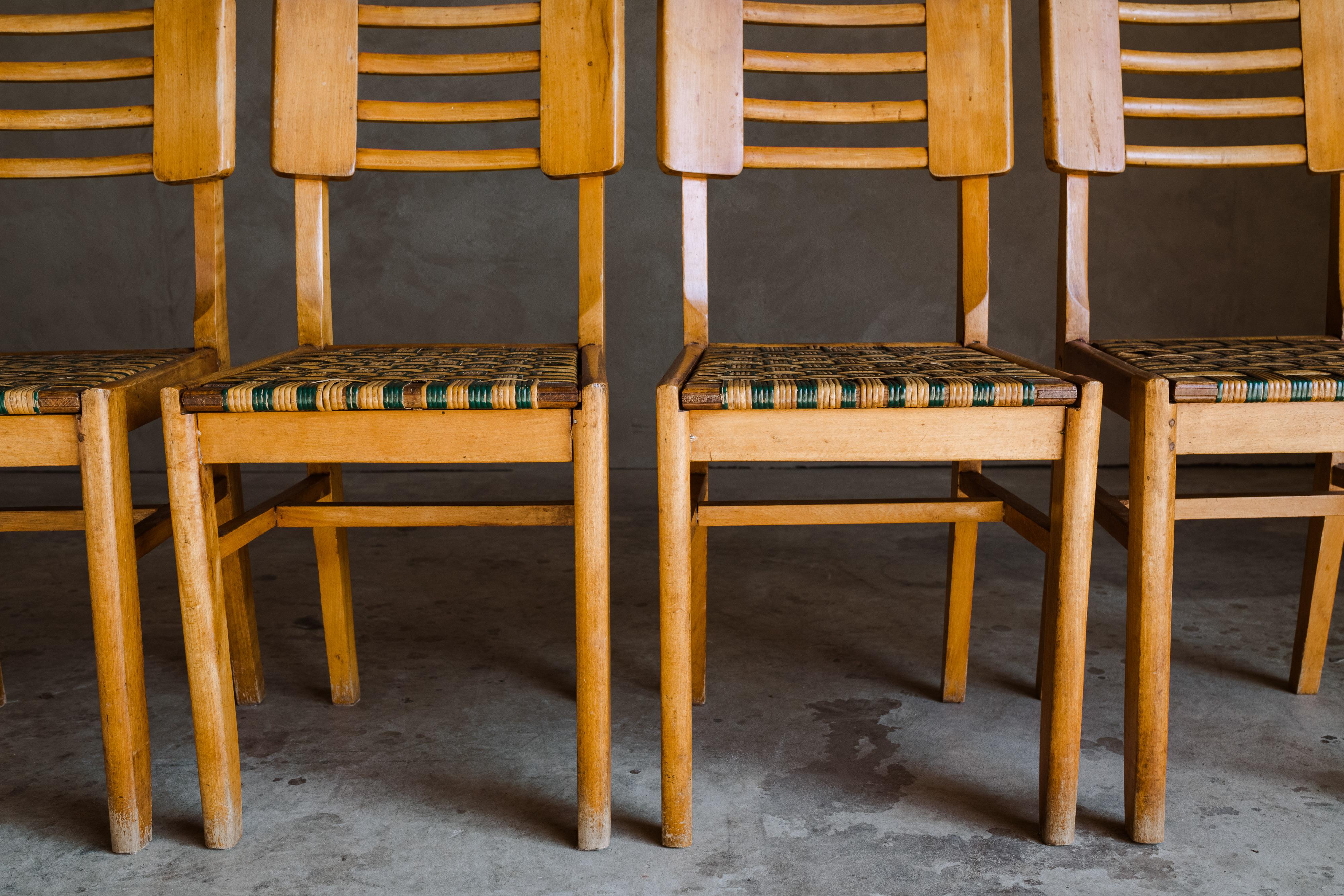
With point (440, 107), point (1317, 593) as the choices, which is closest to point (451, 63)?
point (440, 107)

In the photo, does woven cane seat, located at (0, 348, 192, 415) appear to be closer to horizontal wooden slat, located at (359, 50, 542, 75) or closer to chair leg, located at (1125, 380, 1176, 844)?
horizontal wooden slat, located at (359, 50, 542, 75)

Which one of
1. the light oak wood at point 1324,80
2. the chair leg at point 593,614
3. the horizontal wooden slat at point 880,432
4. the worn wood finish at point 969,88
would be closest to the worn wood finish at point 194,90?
the chair leg at point 593,614

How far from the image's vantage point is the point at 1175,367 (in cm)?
118

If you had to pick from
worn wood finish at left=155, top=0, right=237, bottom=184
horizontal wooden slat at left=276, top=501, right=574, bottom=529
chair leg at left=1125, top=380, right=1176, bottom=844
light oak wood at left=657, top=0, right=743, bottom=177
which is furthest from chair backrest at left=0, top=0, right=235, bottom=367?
chair leg at left=1125, top=380, right=1176, bottom=844

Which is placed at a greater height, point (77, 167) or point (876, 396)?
point (77, 167)

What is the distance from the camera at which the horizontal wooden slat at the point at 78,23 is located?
1.42 m

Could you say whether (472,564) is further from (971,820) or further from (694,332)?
(971,820)

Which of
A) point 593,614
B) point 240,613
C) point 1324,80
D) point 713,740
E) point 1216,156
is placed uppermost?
point 1324,80

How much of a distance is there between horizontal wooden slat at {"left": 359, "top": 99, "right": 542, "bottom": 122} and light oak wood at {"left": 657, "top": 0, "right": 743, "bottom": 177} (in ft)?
0.62

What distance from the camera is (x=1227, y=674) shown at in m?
1.65

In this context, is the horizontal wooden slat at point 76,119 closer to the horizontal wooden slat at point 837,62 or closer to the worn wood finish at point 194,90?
the worn wood finish at point 194,90

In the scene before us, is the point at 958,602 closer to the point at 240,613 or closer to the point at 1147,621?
the point at 1147,621

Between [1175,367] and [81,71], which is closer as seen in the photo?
[1175,367]

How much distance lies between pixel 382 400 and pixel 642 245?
2446mm
